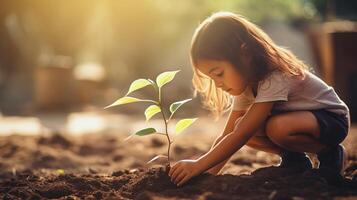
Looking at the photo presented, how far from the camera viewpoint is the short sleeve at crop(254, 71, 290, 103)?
236 centimetres

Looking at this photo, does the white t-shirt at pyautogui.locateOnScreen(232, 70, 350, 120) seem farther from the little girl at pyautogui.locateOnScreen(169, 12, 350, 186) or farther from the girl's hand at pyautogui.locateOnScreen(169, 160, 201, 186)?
the girl's hand at pyautogui.locateOnScreen(169, 160, 201, 186)

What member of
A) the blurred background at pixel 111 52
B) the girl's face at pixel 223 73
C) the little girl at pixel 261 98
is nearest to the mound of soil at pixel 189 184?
the little girl at pixel 261 98

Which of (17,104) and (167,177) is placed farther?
(17,104)

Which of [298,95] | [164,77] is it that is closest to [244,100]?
[298,95]

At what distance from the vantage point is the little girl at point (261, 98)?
2.35 meters

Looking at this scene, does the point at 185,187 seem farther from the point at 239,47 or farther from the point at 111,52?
the point at 111,52

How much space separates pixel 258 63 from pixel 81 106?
320 inches

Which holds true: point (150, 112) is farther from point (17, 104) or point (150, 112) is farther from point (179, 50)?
point (179, 50)

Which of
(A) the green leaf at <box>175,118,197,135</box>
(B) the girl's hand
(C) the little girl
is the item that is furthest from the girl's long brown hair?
(B) the girl's hand

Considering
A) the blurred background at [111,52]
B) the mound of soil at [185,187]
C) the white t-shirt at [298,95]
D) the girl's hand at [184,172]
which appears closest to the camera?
the mound of soil at [185,187]

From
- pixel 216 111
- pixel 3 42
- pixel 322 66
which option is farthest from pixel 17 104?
pixel 216 111

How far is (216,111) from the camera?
9.14 feet

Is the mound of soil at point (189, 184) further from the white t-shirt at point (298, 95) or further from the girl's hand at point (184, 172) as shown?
the white t-shirt at point (298, 95)

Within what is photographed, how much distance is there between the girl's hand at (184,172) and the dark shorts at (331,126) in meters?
A: 0.68
